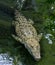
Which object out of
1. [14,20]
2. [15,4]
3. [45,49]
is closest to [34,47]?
[45,49]

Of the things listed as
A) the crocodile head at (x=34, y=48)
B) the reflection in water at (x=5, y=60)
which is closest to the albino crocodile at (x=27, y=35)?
the crocodile head at (x=34, y=48)

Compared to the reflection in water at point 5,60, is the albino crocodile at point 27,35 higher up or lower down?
higher up

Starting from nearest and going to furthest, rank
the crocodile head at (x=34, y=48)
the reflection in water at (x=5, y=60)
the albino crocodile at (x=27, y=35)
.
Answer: the reflection in water at (x=5, y=60) < the crocodile head at (x=34, y=48) < the albino crocodile at (x=27, y=35)

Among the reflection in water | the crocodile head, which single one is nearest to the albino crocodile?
the crocodile head

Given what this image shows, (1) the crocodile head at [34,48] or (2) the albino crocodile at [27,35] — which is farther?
(2) the albino crocodile at [27,35]

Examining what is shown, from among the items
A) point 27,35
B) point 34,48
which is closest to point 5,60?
point 34,48

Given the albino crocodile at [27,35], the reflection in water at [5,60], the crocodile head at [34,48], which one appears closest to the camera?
the reflection in water at [5,60]

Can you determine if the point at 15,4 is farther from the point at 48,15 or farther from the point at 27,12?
the point at 48,15

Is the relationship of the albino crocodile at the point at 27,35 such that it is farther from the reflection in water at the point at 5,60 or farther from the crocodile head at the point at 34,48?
the reflection in water at the point at 5,60
